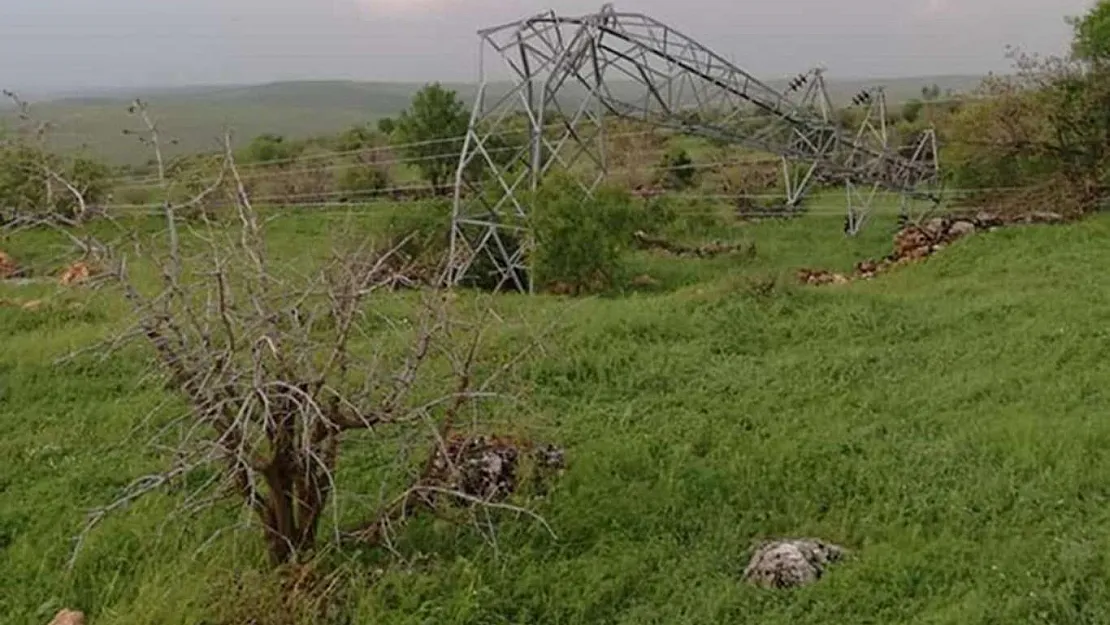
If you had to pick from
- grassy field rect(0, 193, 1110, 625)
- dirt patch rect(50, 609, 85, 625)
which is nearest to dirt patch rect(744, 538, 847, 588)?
grassy field rect(0, 193, 1110, 625)

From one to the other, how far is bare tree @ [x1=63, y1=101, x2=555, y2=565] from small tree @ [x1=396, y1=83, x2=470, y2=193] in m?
14.5

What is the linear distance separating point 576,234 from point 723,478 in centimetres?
630

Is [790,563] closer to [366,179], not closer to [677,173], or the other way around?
[677,173]

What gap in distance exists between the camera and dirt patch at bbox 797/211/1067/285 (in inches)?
484

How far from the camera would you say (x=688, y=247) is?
14672 millimetres

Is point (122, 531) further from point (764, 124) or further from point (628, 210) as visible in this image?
point (764, 124)

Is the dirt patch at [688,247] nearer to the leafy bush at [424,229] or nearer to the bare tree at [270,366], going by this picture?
the leafy bush at [424,229]

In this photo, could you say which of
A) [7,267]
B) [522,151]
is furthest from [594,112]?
[7,267]

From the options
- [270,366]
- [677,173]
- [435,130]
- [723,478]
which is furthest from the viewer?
[677,173]

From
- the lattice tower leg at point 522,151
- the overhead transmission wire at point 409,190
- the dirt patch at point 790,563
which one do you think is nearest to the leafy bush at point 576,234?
the lattice tower leg at point 522,151

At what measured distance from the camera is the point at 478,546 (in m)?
4.89

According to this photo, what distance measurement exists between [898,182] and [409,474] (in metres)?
11.8

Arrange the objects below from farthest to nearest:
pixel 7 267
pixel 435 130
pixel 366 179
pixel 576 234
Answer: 1. pixel 366 179
2. pixel 435 130
3. pixel 7 267
4. pixel 576 234

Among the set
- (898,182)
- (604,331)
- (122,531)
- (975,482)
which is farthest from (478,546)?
(898,182)
